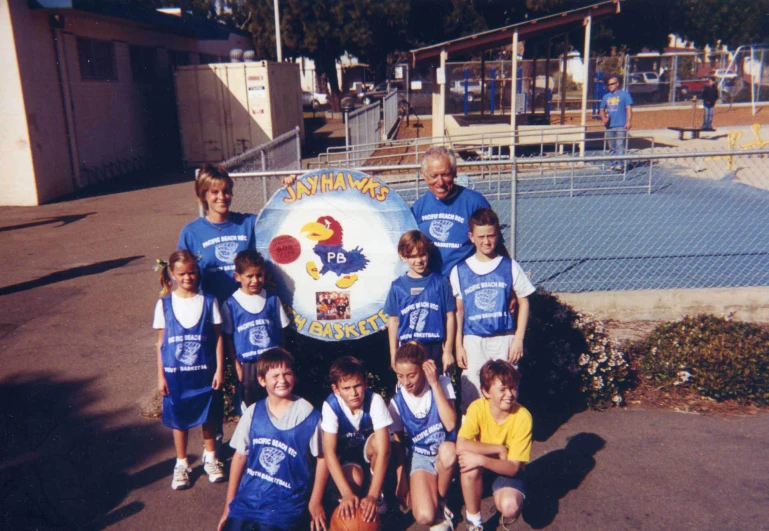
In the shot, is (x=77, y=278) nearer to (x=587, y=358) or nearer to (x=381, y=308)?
(x=381, y=308)

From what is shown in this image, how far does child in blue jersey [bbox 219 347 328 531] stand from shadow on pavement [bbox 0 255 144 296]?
6.14 metres

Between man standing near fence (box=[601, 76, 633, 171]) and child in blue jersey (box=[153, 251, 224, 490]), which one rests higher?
man standing near fence (box=[601, 76, 633, 171])

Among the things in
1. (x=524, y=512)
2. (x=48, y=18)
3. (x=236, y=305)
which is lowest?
(x=524, y=512)

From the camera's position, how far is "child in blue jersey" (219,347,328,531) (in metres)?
3.56

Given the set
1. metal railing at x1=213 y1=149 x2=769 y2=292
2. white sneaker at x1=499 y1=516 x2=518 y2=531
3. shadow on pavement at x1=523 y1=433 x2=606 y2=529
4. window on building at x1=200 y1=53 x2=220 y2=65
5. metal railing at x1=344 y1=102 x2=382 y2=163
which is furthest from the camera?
window on building at x1=200 y1=53 x2=220 y2=65

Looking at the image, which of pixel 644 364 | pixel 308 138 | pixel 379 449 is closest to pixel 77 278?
pixel 379 449

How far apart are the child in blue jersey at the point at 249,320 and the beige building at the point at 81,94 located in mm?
12113

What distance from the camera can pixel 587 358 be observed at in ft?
16.7

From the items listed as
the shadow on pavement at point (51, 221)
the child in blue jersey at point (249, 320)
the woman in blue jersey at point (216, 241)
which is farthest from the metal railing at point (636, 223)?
the shadow on pavement at point (51, 221)

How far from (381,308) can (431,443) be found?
1.11 meters

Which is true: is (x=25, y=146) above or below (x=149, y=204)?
above

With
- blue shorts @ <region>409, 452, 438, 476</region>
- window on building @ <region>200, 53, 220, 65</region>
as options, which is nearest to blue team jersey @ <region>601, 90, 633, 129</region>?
blue shorts @ <region>409, 452, 438, 476</region>

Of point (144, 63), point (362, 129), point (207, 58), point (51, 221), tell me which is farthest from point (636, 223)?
point (207, 58)

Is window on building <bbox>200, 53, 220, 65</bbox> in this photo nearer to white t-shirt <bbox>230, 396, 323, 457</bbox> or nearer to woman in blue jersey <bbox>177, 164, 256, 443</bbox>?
woman in blue jersey <bbox>177, 164, 256, 443</bbox>
